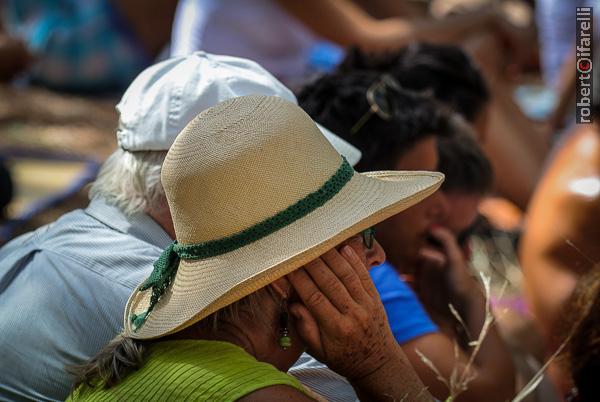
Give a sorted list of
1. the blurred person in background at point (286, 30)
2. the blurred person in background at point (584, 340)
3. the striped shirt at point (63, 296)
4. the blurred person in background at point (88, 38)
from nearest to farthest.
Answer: the striped shirt at point (63, 296) < the blurred person in background at point (584, 340) < the blurred person in background at point (286, 30) < the blurred person in background at point (88, 38)

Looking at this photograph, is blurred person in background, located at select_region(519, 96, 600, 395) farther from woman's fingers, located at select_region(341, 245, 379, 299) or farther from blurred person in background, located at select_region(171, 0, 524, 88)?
woman's fingers, located at select_region(341, 245, 379, 299)

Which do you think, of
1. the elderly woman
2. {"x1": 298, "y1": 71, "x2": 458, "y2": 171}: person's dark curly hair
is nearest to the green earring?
the elderly woman

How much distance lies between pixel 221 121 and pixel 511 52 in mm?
3197

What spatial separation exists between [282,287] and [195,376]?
7.4 inches

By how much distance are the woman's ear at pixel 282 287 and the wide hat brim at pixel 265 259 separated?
48 millimetres

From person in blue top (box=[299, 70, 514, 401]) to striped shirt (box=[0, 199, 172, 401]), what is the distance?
0.78 meters

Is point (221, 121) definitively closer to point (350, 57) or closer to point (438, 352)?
point (438, 352)

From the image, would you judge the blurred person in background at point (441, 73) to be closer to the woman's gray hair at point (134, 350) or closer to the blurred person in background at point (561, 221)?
the blurred person in background at point (561, 221)

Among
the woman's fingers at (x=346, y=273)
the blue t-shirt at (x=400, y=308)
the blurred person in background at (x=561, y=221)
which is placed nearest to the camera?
the woman's fingers at (x=346, y=273)

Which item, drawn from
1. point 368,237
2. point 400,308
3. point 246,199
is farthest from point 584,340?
point 246,199

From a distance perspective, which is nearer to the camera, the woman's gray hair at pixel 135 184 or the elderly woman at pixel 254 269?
the elderly woman at pixel 254 269

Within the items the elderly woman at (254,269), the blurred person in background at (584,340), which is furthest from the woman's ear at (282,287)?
the blurred person in background at (584,340)

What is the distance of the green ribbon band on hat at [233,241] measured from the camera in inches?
57.1

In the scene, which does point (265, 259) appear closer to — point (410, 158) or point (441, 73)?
point (410, 158)
